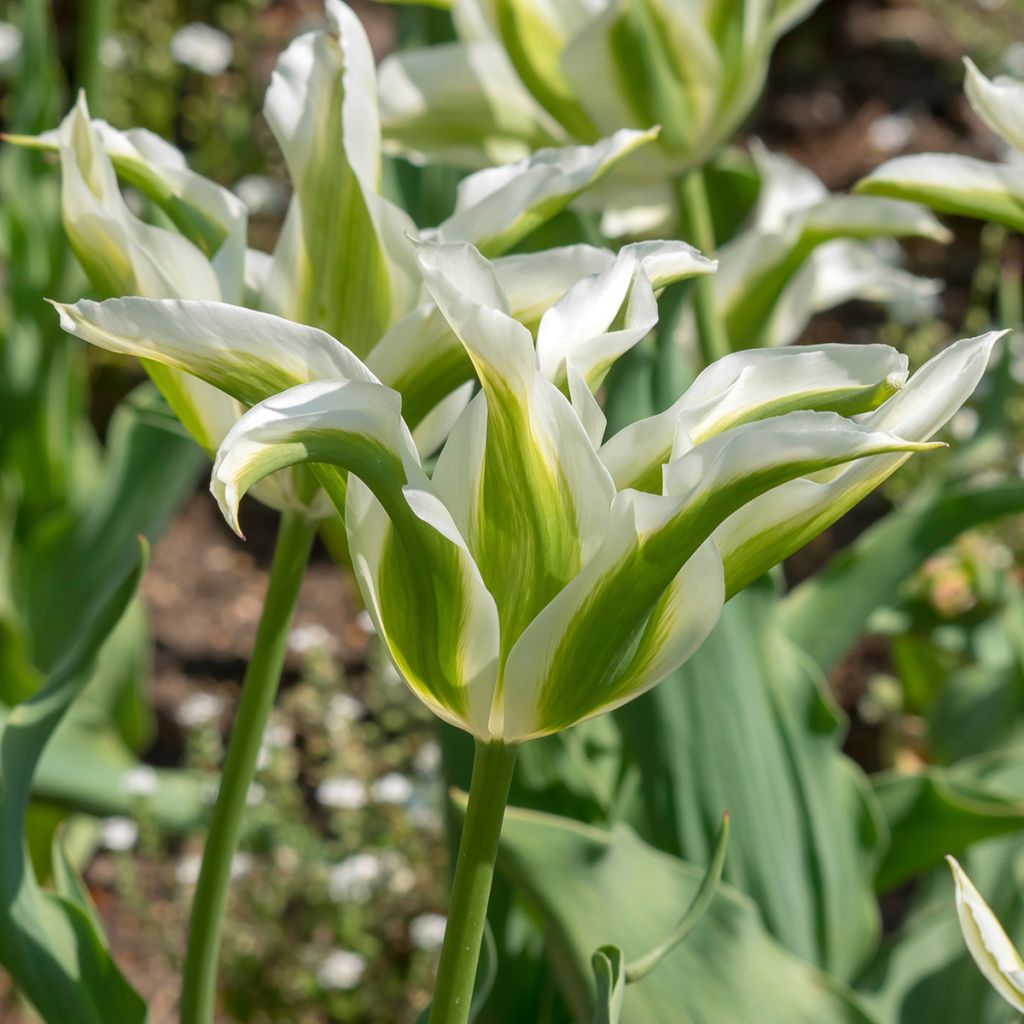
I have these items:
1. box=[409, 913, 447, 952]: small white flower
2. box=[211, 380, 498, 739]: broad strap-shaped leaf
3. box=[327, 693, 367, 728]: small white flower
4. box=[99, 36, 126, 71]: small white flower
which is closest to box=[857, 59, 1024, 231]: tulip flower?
box=[211, 380, 498, 739]: broad strap-shaped leaf

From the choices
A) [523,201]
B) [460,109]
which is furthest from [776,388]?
[460,109]

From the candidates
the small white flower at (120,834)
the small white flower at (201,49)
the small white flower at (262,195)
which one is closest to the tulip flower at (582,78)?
the small white flower at (120,834)

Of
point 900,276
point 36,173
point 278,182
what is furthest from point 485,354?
point 278,182

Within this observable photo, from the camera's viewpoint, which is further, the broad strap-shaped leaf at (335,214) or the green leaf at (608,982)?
the broad strap-shaped leaf at (335,214)

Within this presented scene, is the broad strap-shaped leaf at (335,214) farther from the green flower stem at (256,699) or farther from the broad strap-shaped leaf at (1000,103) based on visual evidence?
the broad strap-shaped leaf at (1000,103)

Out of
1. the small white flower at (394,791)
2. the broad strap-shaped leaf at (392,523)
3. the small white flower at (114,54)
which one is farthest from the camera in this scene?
the small white flower at (114,54)
